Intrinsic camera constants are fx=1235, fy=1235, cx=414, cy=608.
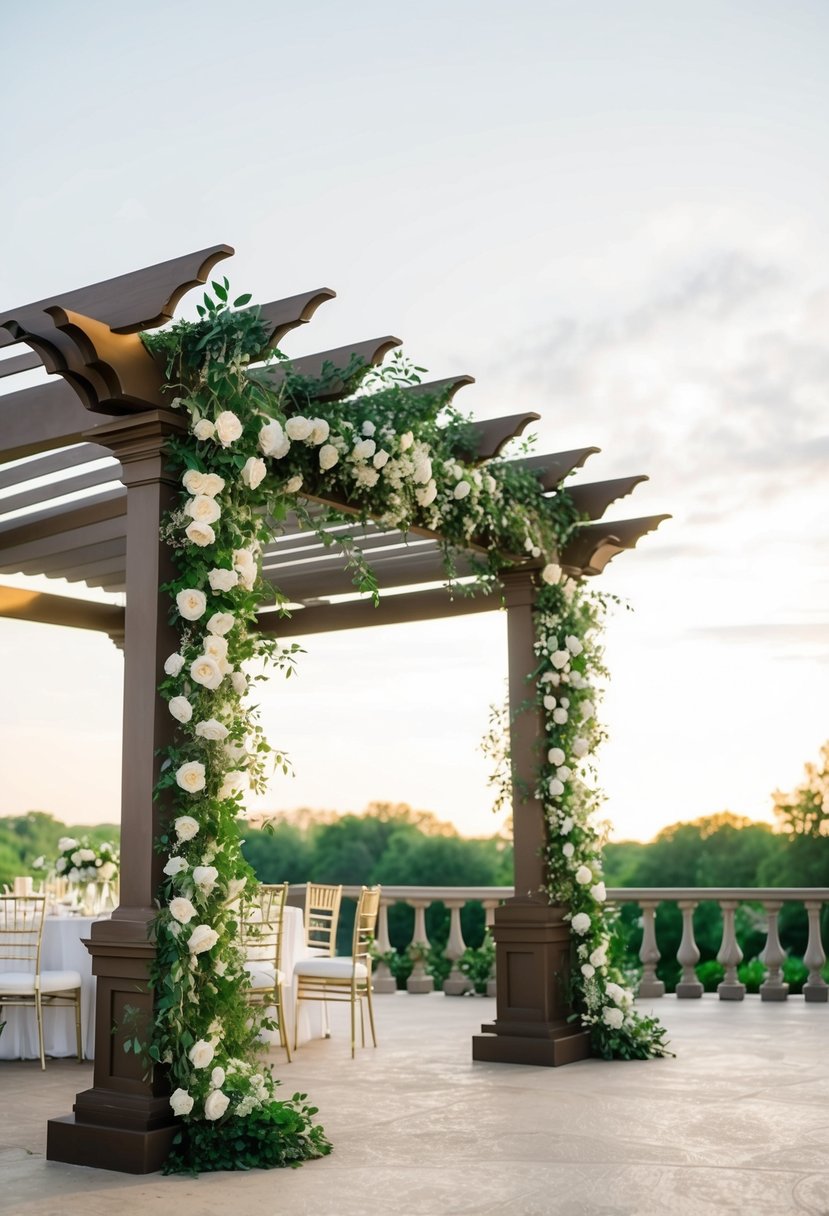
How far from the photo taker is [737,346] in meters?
11.2

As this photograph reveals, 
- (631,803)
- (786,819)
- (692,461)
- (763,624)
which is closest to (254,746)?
(692,461)

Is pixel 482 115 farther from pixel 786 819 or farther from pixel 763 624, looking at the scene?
pixel 786 819

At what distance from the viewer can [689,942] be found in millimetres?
10352

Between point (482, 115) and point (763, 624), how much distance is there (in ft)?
30.7

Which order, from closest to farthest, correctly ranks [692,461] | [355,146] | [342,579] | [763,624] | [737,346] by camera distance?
[342,579]
[355,146]
[737,346]
[692,461]
[763,624]

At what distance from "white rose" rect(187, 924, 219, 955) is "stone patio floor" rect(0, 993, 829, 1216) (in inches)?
31.6

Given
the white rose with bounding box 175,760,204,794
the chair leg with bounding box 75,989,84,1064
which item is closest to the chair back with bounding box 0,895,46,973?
the chair leg with bounding box 75,989,84,1064

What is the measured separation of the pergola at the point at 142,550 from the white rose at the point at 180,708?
7.8 inches

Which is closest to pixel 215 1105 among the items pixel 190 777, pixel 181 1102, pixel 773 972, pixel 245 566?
pixel 181 1102

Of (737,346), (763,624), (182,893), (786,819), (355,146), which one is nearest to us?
(182,893)

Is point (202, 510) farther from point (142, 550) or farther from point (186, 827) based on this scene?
point (186, 827)

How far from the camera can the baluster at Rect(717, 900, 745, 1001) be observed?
10.2m

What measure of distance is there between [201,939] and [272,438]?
1.98 m

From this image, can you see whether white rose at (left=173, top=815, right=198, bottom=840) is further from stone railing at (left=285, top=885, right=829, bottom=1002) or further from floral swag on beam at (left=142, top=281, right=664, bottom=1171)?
stone railing at (left=285, top=885, right=829, bottom=1002)
